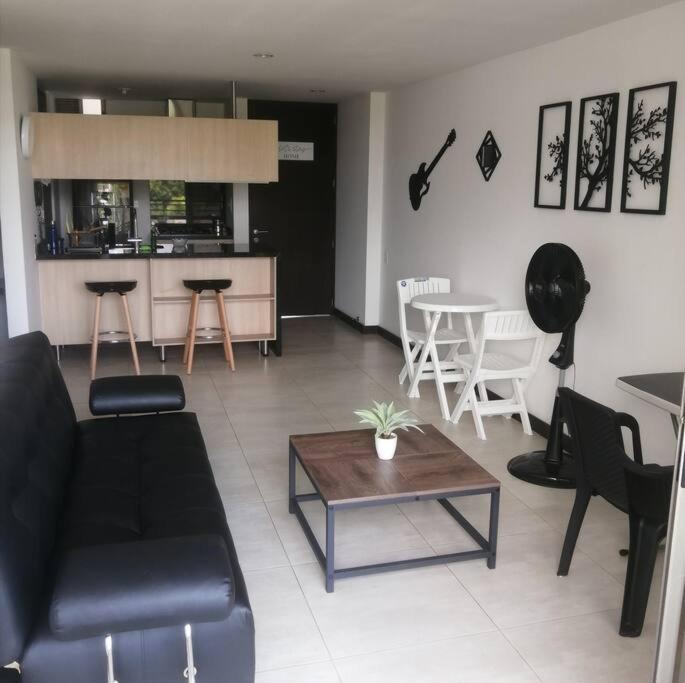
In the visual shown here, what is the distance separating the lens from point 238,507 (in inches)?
145

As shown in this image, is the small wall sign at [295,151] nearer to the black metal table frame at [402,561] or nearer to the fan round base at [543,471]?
the fan round base at [543,471]

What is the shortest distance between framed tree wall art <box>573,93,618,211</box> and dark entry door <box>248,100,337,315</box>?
4.64 meters

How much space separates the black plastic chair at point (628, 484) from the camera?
253 centimetres

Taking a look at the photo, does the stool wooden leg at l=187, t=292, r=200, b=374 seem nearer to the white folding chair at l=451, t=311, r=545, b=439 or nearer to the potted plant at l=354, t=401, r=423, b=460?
the white folding chair at l=451, t=311, r=545, b=439

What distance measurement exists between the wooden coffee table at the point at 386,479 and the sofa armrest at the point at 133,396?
0.67m

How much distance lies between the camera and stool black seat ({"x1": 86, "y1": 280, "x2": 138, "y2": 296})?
605 centimetres

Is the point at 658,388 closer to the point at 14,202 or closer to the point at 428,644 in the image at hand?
the point at 428,644

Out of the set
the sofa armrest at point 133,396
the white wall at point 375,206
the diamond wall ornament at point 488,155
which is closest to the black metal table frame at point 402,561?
the sofa armrest at point 133,396

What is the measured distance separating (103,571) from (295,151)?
7.14 metres

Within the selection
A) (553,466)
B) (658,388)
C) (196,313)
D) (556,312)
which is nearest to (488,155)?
(556,312)

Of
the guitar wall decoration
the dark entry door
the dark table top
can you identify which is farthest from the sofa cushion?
the dark entry door

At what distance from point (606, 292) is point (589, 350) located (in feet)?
1.23

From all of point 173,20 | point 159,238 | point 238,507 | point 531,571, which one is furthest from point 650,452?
Answer: point 159,238

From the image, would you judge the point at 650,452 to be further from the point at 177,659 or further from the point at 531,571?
the point at 177,659
